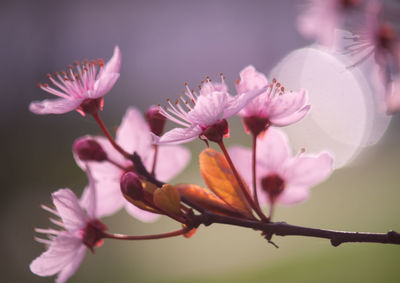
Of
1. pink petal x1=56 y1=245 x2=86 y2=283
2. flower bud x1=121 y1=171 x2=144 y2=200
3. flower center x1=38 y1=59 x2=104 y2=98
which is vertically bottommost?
pink petal x1=56 y1=245 x2=86 y2=283

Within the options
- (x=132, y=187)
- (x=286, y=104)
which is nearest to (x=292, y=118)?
(x=286, y=104)

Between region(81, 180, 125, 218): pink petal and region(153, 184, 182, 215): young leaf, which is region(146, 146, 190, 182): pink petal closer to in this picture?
region(81, 180, 125, 218): pink petal

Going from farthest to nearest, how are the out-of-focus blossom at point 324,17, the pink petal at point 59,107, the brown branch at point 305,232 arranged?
1. the out-of-focus blossom at point 324,17
2. the pink petal at point 59,107
3. the brown branch at point 305,232

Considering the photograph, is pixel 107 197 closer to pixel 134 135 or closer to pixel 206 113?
pixel 134 135

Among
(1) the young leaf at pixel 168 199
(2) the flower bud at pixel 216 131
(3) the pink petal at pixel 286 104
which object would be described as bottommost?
(1) the young leaf at pixel 168 199

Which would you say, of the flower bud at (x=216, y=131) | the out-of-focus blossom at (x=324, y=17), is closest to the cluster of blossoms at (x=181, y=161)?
the flower bud at (x=216, y=131)

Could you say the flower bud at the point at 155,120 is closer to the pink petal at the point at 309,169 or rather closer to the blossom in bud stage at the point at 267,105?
the blossom in bud stage at the point at 267,105

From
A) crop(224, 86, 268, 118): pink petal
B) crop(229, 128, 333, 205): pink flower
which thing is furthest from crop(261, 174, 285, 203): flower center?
crop(224, 86, 268, 118): pink petal
